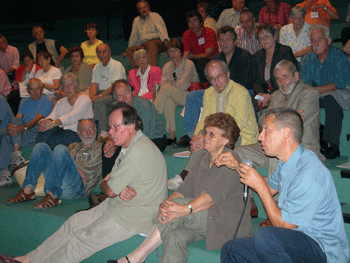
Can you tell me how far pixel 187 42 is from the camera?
547 cm

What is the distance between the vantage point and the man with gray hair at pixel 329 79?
137 inches

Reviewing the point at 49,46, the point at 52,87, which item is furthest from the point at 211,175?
the point at 49,46

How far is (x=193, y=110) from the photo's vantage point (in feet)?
13.5

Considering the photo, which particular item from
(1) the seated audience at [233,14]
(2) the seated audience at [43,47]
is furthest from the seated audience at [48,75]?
(1) the seated audience at [233,14]

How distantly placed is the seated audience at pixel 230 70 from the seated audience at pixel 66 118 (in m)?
1.17

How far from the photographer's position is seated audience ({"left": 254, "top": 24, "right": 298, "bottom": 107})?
158 inches

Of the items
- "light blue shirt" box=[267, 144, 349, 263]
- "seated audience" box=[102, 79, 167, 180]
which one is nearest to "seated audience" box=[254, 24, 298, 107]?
"seated audience" box=[102, 79, 167, 180]

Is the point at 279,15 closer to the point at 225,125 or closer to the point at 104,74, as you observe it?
the point at 104,74

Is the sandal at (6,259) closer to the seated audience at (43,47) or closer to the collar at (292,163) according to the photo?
the collar at (292,163)

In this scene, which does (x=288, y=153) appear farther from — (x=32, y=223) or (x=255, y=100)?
(x=32, y=223)

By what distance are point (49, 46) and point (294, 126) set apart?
5.97m

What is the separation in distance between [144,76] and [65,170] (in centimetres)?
192

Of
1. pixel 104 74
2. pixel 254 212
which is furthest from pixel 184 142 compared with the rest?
pixel 104 74

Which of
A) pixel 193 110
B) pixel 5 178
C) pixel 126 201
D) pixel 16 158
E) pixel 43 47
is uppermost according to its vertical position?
pixel 43 47
